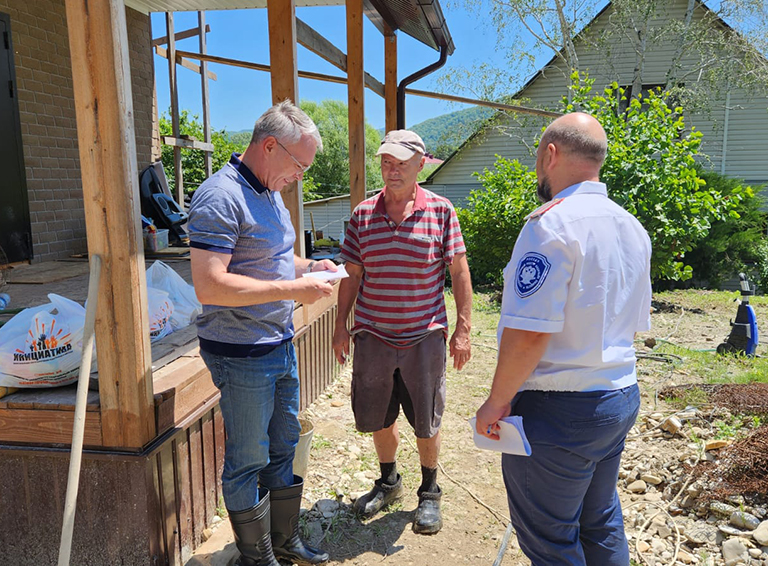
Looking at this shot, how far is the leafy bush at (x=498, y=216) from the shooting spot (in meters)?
10.5

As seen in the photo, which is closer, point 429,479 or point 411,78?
point 429,479

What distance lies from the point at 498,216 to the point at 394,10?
5953mm

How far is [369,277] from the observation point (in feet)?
9.27

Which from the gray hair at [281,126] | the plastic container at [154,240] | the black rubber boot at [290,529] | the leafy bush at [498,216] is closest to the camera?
the gray hair at [281,126]

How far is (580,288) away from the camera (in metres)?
1.64

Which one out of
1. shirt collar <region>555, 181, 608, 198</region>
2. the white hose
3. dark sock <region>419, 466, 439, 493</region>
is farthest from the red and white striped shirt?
the white hose

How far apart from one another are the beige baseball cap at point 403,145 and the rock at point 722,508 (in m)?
2.30

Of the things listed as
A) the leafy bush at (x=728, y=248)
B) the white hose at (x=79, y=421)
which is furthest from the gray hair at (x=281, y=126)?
the leafy bush at (x=728, y=248)

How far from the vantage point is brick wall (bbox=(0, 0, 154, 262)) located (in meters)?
5.48

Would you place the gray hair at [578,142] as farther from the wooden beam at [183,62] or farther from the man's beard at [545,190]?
the wooden beam at [183,62]

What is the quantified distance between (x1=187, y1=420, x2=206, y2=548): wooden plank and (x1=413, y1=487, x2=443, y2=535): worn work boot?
1030 mm

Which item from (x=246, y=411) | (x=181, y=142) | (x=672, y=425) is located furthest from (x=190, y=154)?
(x=246, y=411)

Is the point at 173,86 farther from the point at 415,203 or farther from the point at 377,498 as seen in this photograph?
the point at 377,498

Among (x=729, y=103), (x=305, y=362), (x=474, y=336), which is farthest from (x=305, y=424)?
(x=729, y=103)
